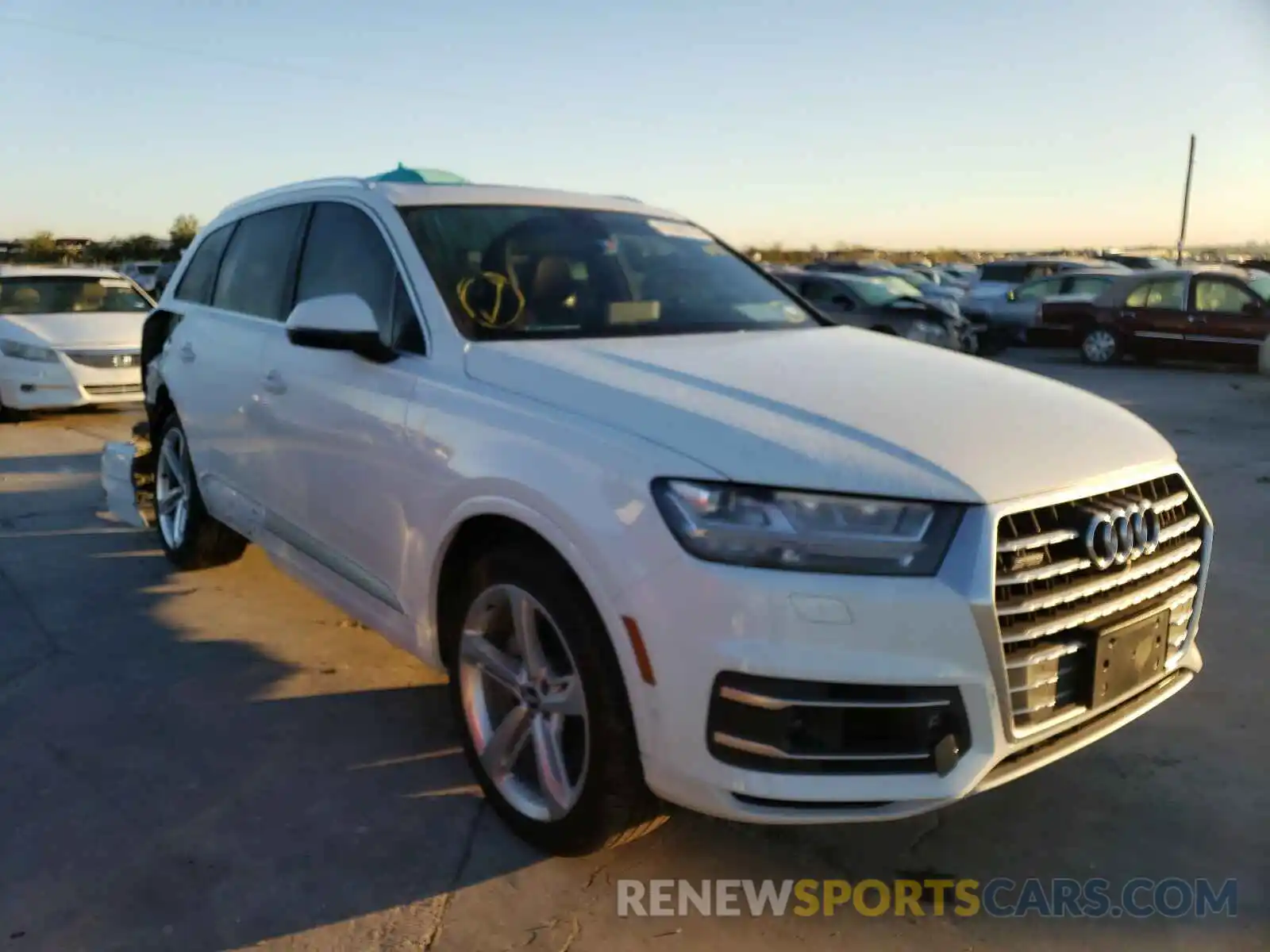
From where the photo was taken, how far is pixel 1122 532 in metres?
2.56

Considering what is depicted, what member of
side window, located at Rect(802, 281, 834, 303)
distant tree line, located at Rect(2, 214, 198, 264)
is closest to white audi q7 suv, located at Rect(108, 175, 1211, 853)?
side window, located at Rect(802, 281, 834, 303)

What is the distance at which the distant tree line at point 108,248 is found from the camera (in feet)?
139

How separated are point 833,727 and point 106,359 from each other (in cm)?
991

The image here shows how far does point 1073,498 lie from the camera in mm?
2480

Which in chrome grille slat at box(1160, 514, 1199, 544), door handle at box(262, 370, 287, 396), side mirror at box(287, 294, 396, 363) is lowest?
chrome grille slat at box(1160, 514, 1199, 544)

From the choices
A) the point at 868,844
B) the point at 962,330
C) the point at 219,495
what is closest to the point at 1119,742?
the point at 868,844

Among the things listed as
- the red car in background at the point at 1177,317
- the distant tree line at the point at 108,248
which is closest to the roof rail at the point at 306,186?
the red car in background at the point at 1177,317

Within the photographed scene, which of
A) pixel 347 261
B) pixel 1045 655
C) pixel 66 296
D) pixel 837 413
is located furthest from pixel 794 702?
pixel 66 296

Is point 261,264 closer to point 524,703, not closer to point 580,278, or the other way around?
point 580,278

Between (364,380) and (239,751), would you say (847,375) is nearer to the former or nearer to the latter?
(364,380)

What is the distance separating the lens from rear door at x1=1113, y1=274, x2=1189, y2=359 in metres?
15.9

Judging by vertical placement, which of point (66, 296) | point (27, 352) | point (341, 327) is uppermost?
point (341, 327)

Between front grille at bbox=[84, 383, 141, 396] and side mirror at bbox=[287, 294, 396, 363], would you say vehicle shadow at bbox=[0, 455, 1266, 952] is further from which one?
front grille at bbox=[84, 383, 141, 396]

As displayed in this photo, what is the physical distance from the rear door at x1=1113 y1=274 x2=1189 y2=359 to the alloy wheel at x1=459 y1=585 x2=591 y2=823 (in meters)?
15.4
